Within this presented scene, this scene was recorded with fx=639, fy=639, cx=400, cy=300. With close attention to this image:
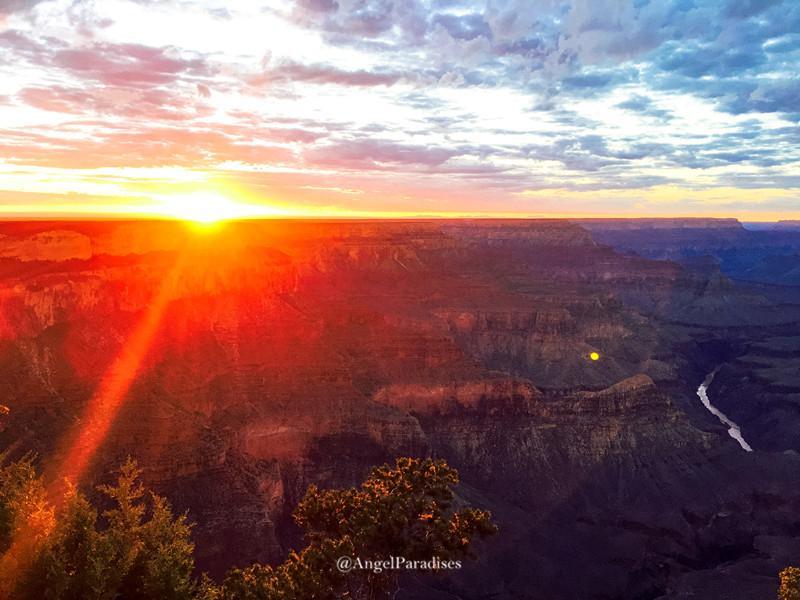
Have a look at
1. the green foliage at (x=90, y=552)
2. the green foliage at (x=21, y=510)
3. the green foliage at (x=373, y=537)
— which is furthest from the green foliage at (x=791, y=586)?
the green foliage at (x=21, y=510)

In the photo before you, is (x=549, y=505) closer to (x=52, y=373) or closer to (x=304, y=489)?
(x=304, y=489)

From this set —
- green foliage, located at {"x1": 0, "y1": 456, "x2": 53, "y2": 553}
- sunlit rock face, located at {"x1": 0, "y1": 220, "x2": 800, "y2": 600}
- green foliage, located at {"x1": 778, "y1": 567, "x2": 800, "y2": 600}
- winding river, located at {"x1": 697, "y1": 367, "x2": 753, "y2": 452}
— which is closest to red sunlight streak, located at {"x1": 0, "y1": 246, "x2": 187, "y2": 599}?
green foliage, located at {"x1": 0, "y1": 456, "x2": 53, "y2": 553}

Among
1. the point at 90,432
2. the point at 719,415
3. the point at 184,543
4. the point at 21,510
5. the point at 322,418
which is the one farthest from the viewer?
the point at 719,415

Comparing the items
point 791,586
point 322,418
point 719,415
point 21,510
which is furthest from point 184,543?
point 719,415

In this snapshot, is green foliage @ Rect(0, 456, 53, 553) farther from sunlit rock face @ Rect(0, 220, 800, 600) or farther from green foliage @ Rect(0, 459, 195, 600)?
sunlit rock face @ Rect(0, 220, 800, 600)

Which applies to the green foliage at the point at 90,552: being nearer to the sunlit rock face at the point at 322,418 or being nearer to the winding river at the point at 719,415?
the sunlit rock face at the point at 322,418

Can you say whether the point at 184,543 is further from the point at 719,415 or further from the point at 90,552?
the point at 719,415

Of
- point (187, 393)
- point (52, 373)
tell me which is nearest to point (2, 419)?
point (52, 373)
